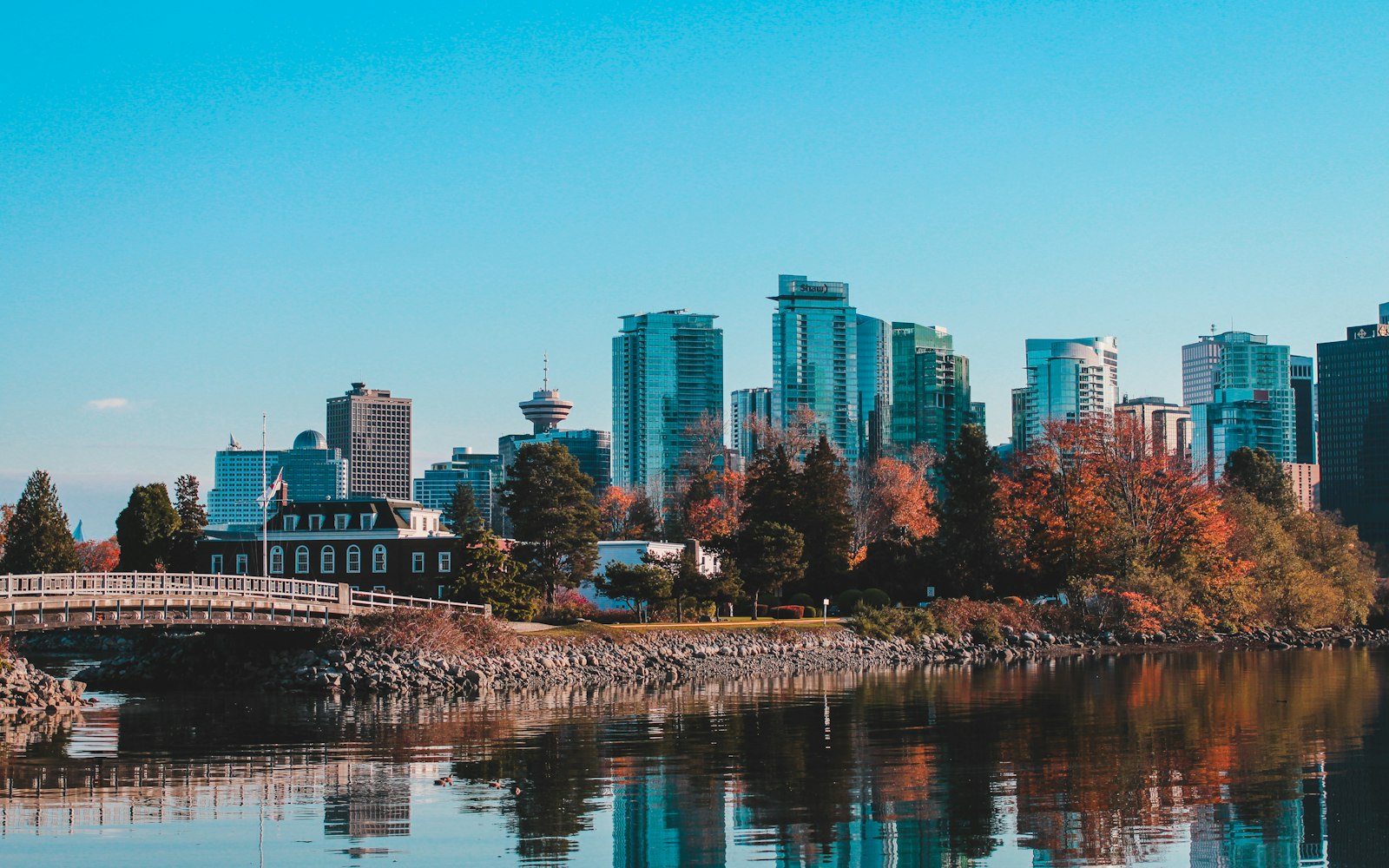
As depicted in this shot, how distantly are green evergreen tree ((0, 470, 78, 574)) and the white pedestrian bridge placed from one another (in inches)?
1730

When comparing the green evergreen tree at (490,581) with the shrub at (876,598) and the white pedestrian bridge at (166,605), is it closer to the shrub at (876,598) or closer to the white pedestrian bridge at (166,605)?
the white pedestrian bridge at (166,605)

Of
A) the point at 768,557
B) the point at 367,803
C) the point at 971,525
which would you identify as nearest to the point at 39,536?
the point at 768,557

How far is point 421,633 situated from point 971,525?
45101 mm

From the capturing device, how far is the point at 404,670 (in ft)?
189

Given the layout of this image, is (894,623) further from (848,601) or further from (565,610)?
(565,610)

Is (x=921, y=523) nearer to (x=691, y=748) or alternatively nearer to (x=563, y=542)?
(x=563, y=542)

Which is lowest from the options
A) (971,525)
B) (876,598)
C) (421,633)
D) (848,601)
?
(421,633)

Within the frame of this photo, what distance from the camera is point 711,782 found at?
104ft

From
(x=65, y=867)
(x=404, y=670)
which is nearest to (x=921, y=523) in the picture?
(x=404, y=670)

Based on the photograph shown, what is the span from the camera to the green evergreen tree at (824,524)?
3792 inches

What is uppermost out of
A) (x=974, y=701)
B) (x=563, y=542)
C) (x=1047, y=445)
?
(x=1047, y=445)

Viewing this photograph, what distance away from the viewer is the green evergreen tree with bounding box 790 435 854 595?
316 ft

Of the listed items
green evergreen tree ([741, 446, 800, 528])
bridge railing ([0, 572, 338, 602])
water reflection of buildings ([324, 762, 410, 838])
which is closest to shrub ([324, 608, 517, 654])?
bridge railing ([0, 572, 338, 602])

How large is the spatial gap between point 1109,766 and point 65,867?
863 inches
